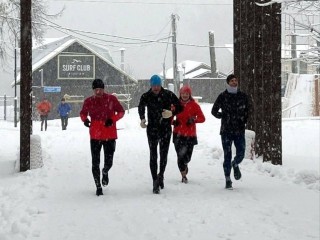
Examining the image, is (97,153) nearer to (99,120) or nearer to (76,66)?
(99,120)

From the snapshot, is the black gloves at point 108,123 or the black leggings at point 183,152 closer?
the black gloves at point 108,123

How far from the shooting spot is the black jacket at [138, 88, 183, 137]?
7352 mm

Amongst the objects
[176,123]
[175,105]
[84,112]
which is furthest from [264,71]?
[84,112]

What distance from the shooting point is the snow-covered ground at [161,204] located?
5.35 metres

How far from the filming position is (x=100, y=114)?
7.34m

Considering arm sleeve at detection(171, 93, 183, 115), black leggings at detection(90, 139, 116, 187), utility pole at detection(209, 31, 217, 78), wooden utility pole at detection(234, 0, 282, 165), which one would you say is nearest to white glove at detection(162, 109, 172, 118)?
arm sleeve at detection(171, 93, 183, 115)

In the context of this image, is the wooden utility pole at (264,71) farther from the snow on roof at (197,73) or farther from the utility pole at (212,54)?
the snow on roof at (197,73)

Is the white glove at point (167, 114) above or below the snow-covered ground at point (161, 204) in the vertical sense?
above

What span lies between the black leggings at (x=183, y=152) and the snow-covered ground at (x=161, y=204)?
1.05 ft

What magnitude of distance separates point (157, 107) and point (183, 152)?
49.0 inches

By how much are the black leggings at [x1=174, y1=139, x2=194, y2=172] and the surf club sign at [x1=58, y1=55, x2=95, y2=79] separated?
39952 mm

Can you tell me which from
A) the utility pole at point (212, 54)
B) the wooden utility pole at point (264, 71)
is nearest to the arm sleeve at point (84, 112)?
the wooden utility pole at point (264, 71)

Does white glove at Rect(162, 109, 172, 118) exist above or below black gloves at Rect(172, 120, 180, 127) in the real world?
above

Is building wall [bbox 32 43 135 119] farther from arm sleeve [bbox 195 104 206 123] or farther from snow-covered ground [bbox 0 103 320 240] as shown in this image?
arm sleeve [bbox 195 104 206 123]
